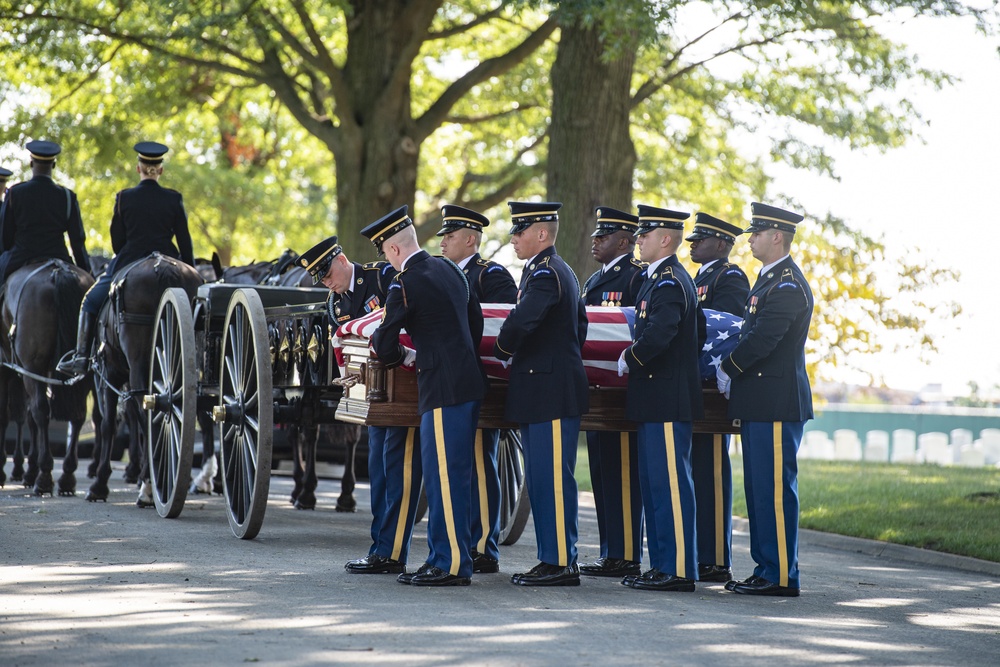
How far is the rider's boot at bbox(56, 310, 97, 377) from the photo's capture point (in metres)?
10.8

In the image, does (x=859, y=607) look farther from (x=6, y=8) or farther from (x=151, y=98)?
(x=151, y=98)

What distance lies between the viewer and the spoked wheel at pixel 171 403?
9117mm

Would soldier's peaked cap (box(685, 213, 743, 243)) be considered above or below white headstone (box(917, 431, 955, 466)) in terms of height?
above

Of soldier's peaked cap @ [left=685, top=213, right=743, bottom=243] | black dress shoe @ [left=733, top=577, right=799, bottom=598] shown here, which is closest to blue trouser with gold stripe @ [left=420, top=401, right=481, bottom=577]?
black dress shoe @ [left=733, top=577, right=799, bottom=598]

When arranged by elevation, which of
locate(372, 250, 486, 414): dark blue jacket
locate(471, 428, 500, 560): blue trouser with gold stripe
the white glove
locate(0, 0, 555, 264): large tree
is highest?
locate(0, 0, 555, 264): large tree

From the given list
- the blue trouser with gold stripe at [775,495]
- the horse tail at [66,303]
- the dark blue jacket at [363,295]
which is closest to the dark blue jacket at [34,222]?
the horse tail at [66,303]

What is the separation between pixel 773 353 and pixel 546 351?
4.01ft

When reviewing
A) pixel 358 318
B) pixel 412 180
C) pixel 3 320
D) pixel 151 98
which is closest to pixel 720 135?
pixel 412 180

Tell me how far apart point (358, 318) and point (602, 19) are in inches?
302

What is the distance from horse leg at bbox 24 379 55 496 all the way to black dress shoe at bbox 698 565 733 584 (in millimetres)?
5763

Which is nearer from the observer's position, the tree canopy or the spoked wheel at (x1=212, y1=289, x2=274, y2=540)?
the spoked wheel at (x1=212, y1=289, x2=274, y2=540)

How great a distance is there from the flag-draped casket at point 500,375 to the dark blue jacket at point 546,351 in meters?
0.33

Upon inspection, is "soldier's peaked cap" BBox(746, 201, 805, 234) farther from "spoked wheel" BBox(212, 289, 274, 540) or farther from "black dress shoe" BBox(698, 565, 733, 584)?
"spoked wheel" BBox(212, 289, 274, 540)

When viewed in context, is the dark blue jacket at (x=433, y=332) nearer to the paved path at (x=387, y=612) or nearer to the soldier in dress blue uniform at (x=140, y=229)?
the paved path at (x=387, y=612)
